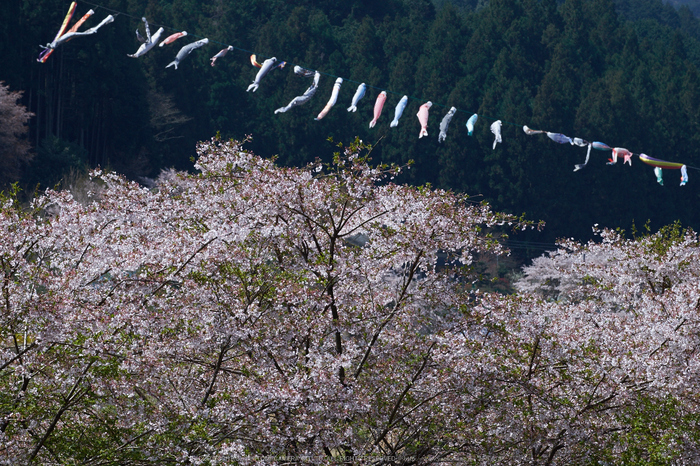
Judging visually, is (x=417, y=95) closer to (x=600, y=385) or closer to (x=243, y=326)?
(x=600, y=385)

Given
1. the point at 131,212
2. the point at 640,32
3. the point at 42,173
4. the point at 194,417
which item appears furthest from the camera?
the point at 640,32

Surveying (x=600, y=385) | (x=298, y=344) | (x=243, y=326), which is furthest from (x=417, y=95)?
(x=243, y=326)

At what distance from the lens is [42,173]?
23.1 metres

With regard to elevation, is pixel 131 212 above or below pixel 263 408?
above

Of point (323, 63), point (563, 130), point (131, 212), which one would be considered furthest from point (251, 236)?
point (323, 63)

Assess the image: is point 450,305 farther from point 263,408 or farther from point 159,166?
point 159,166

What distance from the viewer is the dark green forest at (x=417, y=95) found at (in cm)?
2677

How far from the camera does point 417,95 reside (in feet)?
116

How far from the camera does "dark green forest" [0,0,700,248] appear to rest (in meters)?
26.8

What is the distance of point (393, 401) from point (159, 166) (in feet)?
80.7

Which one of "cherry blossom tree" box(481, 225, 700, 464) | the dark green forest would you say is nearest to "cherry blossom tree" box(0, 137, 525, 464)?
→ "cherry blossom tree" box(481, 225, 700, 464)

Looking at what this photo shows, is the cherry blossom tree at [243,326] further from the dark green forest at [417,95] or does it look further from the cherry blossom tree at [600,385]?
the dark green forest at [417,95]

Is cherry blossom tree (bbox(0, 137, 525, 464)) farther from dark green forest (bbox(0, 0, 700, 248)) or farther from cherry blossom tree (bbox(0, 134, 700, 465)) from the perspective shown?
dark green forest (bbox(0, 0, 700, 248))

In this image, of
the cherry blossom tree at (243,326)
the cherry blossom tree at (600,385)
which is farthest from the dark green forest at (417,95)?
the cherry blossom tree at (600,385)
